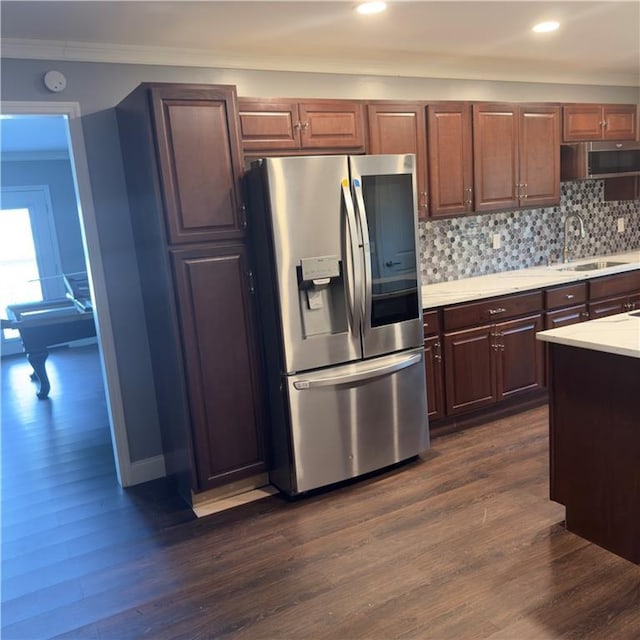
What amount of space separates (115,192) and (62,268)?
523cm

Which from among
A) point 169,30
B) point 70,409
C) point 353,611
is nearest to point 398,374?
point 353,611

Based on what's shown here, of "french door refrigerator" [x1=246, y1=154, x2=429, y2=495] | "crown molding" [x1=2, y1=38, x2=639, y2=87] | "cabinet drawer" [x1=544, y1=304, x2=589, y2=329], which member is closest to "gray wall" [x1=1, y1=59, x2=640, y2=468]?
A: "crown molding" [x1=2, y1=38, x2=639, y2=87]

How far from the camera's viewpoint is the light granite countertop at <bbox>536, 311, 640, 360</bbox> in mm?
2232

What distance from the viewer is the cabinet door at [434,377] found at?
3.68m

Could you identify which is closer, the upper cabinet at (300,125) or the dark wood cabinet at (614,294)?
the upper cabinet at (300,125)

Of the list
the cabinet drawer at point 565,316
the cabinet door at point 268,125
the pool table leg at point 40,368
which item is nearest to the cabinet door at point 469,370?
the cabinet drawer at point 565,316

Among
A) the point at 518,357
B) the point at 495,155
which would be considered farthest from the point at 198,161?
the point at 518,357

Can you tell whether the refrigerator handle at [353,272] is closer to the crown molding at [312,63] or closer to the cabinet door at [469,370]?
the cabinet door at [469,370]

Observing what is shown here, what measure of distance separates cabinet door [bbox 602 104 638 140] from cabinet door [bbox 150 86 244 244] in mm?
3222

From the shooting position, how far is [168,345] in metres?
3.06

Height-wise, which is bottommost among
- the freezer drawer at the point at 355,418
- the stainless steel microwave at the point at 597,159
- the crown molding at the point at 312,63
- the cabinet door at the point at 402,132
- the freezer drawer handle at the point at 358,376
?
the freezer drawer at the point at 355,418

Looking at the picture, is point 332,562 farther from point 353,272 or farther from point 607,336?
point 607,336

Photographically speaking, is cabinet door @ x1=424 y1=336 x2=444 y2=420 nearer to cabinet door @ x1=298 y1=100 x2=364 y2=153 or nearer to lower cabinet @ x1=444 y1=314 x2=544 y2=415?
lower cabinet @ x1=444 y1=314 x2=544 y2=415

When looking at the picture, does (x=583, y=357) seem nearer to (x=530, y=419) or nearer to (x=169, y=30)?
(x=530, y=419)
